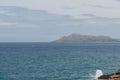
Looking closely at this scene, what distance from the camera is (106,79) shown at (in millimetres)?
65062

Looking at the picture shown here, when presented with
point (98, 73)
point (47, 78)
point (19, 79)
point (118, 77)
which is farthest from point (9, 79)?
point (118, 77)

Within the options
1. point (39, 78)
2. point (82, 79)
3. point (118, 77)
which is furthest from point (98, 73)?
point (118, 77)

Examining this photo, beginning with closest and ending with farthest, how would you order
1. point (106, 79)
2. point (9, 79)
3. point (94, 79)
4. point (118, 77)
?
point (118, 77) < point (106, 79) < point (94, 79) < point (9, 79)

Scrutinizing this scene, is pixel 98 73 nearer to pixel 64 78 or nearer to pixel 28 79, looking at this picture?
pixel 64 78

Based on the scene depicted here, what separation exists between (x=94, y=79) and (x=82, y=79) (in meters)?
2.88

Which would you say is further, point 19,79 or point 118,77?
point 19,79

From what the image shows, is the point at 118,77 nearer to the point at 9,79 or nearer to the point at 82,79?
the point at 82,79

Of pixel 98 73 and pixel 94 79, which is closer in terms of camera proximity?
pixel 94 79

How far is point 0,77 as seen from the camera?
260ft

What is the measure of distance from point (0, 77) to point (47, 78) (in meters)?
9.92

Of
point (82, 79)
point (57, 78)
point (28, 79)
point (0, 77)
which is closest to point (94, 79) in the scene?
point (82, 79)

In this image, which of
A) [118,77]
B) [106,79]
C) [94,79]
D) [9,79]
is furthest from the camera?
[9,79]

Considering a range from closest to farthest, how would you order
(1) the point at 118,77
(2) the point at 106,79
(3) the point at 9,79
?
(1) the point at 118,77 → (2) the point at 106,79 → (3) the point at 9,79

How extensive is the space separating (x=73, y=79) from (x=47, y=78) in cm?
599
